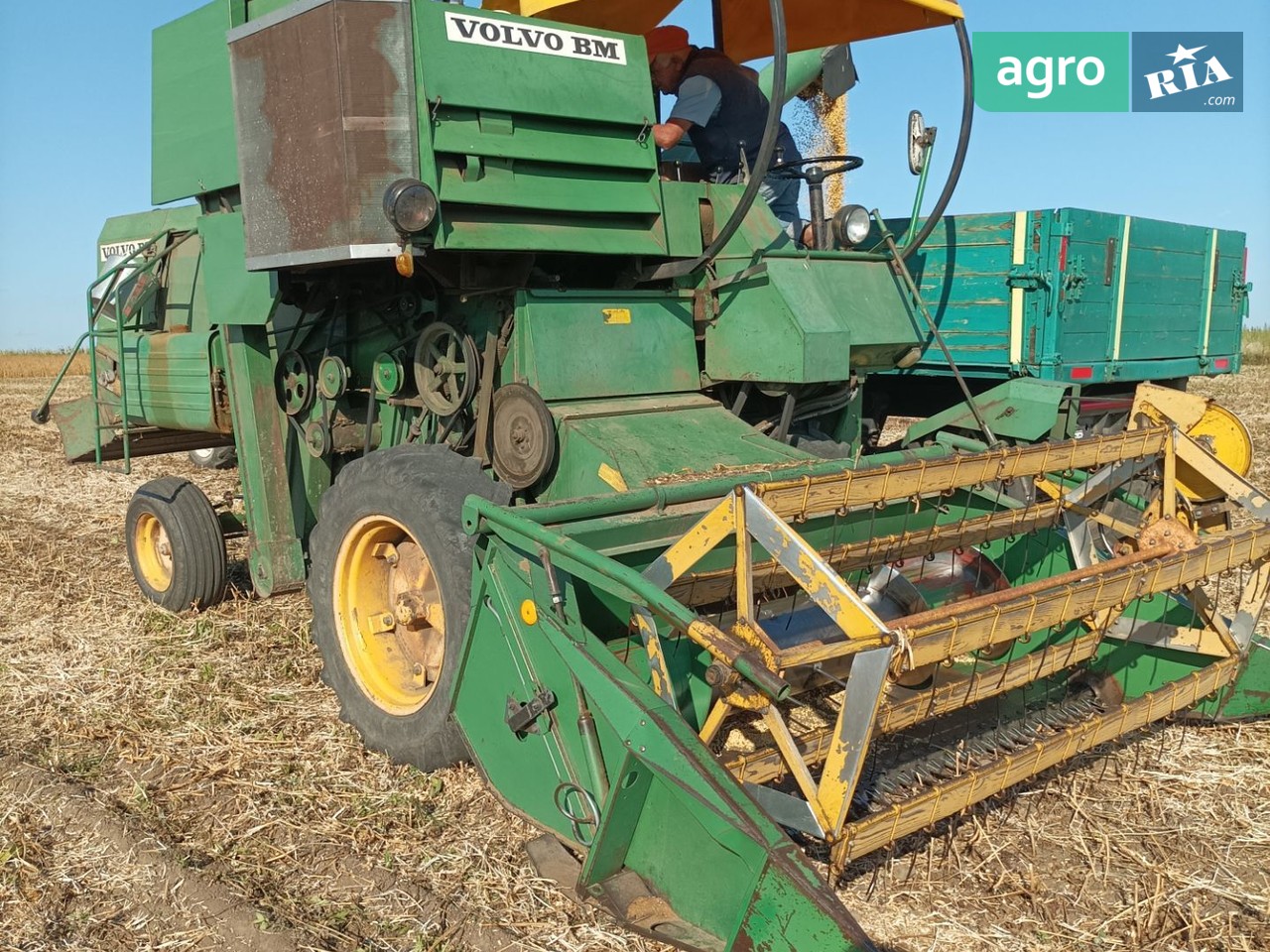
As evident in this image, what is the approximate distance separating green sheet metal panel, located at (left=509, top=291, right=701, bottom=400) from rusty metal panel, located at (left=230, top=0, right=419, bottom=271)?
0.59 meters

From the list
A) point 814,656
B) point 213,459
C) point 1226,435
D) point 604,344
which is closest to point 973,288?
point 1226,435

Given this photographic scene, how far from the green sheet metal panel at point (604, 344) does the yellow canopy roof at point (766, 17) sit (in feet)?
3.40

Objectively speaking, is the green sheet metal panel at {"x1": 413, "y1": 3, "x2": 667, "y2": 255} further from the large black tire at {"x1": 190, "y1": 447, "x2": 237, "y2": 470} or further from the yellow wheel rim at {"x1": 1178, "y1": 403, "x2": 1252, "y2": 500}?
the large black tire at {"x1": 190, "y1": 447, "x2": 237, "y2": 470}

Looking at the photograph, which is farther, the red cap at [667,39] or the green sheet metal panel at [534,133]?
the red cap at [667,39]

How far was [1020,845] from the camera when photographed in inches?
123

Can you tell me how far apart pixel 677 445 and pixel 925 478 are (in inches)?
37.3

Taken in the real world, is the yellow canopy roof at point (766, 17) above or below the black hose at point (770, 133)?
above

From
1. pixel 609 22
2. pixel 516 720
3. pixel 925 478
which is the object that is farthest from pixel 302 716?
pixel 609 22

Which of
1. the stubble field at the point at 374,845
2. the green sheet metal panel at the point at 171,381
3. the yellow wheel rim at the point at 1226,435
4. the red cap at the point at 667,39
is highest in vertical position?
the red cap at the point at 667,39

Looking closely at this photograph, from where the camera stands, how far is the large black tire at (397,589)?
334 cm

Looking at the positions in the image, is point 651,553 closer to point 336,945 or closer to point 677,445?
point 677,445

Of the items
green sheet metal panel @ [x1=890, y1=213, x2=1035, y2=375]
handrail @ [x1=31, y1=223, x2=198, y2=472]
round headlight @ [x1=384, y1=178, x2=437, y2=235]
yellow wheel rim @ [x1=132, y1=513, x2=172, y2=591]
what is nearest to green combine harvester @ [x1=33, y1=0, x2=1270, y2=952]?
round headlight @ [x1=384, y1=178, x2=437, y2=235]

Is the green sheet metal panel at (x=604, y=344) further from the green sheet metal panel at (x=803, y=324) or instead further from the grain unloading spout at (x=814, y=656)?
the grain unloading spout at (x=814, y=656)

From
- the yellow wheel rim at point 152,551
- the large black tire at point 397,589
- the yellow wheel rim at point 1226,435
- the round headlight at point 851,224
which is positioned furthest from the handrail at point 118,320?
the yellow wheel rim at point 1226,435
